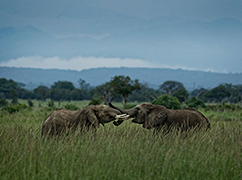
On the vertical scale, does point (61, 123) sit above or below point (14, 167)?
above

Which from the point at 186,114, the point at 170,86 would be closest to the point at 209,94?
the point at 170,86

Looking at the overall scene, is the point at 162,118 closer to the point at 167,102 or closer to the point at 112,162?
the point at 112,162

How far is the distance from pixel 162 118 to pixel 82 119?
2389 millimetres

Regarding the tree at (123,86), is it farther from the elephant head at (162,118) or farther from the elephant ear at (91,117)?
the elephant ear at (91,117)

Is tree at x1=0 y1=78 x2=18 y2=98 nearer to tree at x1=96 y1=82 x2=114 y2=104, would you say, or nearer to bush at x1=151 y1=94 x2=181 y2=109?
tree at x1=96 y1=82 x2=114 y2=104

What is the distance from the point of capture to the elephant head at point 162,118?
9.30 metres

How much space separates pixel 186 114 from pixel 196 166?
2.95 meters

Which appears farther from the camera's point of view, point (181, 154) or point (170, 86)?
point (170, 86)

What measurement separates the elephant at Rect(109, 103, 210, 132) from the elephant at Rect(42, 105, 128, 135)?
0.83m

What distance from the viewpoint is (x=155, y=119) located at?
9.30 metres

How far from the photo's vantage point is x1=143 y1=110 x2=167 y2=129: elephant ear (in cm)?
929

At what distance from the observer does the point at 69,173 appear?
6074 mm

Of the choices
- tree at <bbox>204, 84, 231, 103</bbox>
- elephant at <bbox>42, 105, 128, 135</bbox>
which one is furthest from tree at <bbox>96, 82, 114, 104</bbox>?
tree at <bbox>204, 84, 231, 103</bbox>

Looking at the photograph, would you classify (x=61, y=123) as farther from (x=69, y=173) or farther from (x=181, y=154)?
(x=181, y=154)
